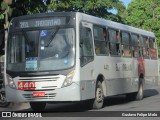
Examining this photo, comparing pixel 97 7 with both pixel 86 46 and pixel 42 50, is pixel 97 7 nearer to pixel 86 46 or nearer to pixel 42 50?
pixel 86 46

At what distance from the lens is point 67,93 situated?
1341 centimetres

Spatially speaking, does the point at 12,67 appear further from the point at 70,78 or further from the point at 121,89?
the point at 121,89

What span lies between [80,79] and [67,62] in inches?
24.4

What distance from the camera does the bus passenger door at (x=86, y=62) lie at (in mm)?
13852

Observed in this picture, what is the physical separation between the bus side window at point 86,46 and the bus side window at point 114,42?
2.00 metres

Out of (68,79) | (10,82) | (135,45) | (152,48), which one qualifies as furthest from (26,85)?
(152,48)

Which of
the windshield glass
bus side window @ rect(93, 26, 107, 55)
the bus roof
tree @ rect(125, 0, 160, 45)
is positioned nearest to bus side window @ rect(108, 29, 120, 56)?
the bus roof

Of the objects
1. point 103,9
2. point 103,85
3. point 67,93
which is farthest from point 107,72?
point 103,9

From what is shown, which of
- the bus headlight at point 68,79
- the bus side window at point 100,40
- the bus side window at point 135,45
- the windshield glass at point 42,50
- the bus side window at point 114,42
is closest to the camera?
the bus headlight at point 68,79

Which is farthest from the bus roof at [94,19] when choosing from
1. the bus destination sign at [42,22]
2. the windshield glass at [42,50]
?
the windshield glass at [42,50]

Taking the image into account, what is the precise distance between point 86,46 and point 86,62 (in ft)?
1.83

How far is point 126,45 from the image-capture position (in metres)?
18.5

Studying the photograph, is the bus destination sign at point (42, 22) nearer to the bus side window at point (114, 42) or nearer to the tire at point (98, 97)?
the tire at point (98, 97)

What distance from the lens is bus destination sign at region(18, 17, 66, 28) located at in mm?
14102
